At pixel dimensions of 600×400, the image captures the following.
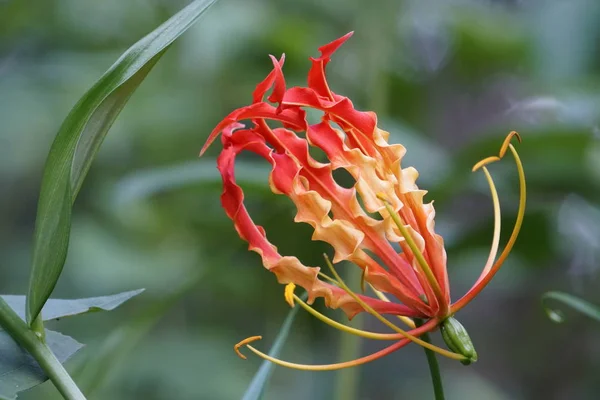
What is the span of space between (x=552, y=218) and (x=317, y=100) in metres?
0.92

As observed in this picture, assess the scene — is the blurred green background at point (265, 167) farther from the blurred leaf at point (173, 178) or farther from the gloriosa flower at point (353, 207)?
the gloriosa flower at point (353, 207)

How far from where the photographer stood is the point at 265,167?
1324 millimetres

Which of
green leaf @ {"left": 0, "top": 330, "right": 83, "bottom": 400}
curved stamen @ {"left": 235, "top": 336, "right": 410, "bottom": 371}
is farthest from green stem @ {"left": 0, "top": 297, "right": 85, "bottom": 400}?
curved stamen @ {"left": 235, "top": 336, "right": 410, "bottom": 371}

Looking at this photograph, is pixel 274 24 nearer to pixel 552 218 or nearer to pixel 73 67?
pixel 73 67

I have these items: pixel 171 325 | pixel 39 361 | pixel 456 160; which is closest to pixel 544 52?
pixel 456 160

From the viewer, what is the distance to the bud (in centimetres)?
57

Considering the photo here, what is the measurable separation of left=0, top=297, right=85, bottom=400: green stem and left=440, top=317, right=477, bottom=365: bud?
0.83ft

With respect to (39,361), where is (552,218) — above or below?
below

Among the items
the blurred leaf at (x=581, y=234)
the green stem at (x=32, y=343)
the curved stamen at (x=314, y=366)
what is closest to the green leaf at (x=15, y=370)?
the green stem at (x=32, y=343)

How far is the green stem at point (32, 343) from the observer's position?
1.66 ft

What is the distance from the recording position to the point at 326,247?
1491 mm

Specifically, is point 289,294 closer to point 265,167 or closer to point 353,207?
point 353,207

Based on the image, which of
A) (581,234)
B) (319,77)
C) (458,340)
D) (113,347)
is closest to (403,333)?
(458,340)

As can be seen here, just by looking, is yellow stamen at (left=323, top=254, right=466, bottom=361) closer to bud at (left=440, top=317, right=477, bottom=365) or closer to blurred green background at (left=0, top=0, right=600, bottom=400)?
bud at (left=440, top=317, right=477, bottom=365)
